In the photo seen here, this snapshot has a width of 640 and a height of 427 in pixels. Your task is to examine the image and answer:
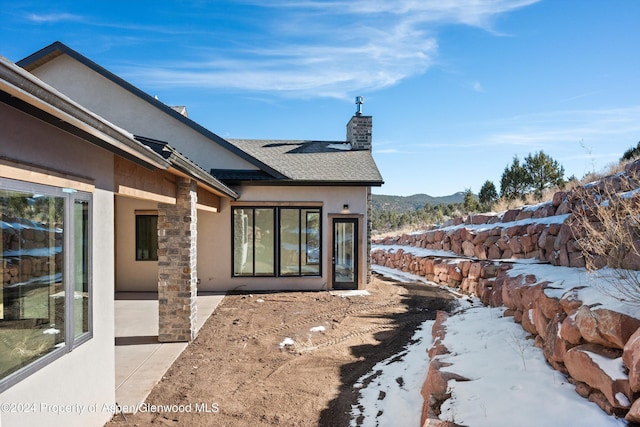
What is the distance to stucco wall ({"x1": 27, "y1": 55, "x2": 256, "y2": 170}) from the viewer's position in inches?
440

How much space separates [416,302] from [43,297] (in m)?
9.10

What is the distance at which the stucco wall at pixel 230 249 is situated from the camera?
12039 millimetres

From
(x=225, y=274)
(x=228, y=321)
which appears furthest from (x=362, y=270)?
(x=228, y=321)

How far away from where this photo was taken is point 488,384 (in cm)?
404

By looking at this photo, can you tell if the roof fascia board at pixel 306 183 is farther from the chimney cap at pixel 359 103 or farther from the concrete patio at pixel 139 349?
the chimney cap at pixel 359 103

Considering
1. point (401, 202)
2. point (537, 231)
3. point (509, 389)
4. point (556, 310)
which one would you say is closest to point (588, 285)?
point (556, 310)

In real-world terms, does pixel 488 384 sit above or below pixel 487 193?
below

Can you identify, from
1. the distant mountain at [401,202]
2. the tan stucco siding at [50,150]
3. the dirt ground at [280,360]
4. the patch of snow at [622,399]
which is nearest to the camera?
the tan stucco siding at [50,150]

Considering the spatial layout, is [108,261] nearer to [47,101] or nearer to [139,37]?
[47,101]

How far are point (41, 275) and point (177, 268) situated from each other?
394 centimetres

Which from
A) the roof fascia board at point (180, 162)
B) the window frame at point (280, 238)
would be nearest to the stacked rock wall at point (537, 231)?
the window frame at point (280, 238)

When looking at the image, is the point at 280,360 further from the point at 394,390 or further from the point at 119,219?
the point at 119,219

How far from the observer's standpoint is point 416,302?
35.1ft

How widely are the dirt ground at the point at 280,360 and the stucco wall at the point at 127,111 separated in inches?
177
